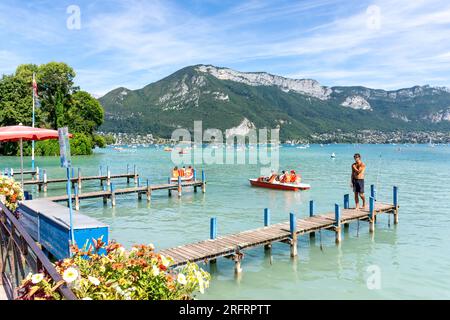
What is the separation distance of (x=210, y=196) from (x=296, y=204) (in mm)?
7339

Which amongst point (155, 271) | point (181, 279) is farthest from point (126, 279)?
point (181, 279)

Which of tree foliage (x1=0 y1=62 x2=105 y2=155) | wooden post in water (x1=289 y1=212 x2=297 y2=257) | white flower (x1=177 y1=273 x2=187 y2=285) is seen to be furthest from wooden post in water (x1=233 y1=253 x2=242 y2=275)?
tree foliage (x1=0 y1=62 x2=105 y2=155)

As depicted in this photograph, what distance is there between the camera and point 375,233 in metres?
19.2

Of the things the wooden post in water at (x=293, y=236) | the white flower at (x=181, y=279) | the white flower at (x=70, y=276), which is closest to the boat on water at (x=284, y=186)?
the wooden post in water at (x=293, y=236)

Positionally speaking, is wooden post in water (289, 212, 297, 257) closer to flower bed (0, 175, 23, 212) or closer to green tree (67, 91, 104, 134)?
flower bed (0, 175, 23, 212)

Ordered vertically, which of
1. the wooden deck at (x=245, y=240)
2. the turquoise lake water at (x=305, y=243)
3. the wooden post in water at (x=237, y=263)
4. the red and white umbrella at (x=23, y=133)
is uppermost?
the red and white umbrella at (x=23, y=133)

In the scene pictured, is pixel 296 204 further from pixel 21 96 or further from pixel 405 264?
pixel 21 96

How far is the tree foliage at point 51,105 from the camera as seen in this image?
6856cm

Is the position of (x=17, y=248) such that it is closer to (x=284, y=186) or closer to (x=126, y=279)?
(x=126, y=279)

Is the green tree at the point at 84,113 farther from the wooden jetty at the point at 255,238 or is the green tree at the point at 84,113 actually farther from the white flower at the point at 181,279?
the white flower at the point at 181,279

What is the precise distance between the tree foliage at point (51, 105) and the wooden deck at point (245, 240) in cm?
6251

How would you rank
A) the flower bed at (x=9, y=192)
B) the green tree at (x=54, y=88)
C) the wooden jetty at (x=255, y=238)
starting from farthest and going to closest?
the green tree at (x=54, y=88) < the flower bed at (x=9, y=192) < the wooden jetty at (x=255, y=238)
